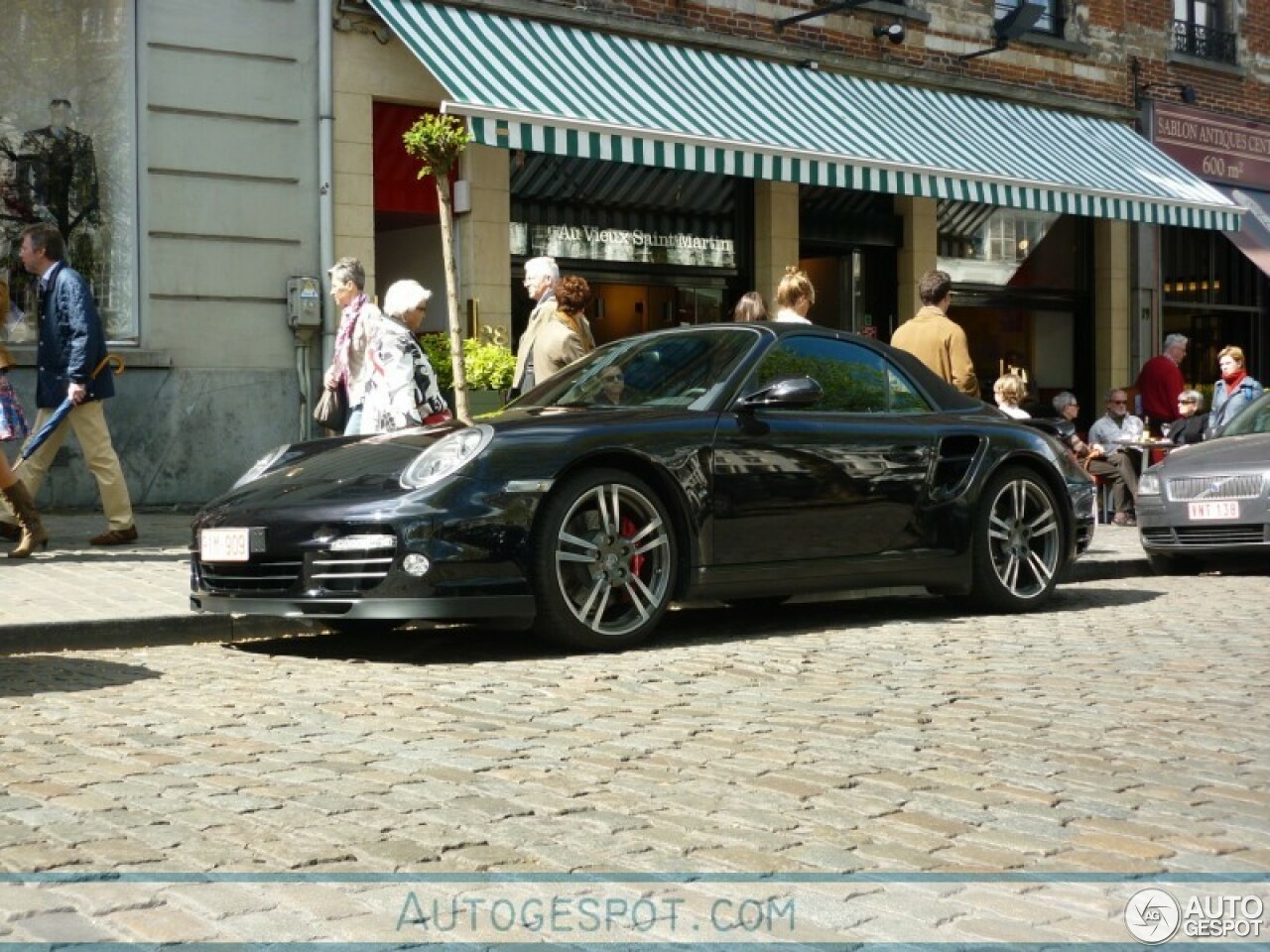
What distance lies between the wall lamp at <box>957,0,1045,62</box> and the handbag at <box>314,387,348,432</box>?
11.7 metres

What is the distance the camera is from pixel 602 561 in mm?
7406

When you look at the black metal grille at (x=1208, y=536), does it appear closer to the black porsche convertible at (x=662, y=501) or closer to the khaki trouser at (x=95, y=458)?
the black porsche convertible at (x=662, y=501)

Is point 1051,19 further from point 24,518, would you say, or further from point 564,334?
point 24,518

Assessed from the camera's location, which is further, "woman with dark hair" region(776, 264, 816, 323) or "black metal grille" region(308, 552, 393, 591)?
"woman with dark hair" region(776, 264, 816, 323)

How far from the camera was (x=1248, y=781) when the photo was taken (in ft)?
16.1

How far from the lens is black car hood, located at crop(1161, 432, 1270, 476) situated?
11805 mm

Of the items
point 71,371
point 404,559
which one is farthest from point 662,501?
point 71,371

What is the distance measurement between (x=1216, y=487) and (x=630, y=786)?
26.3ft

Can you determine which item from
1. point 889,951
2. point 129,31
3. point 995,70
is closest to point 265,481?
point 889,951

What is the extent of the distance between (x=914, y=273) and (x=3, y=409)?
1125 cm

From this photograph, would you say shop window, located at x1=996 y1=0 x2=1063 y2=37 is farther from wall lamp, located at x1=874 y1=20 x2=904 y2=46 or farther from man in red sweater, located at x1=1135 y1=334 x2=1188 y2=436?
man in red sweater, located at x1=1135 y1=334 x2=1188 y2=436

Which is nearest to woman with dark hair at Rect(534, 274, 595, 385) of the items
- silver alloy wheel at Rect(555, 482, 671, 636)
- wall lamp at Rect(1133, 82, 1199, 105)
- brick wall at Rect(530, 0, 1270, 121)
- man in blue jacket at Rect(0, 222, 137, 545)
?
silver alloy wheel at Rect(555, 482, 671, 636)

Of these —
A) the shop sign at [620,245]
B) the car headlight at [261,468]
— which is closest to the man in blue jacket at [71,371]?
the car headlight at [261,468]

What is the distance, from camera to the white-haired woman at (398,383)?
945cm
